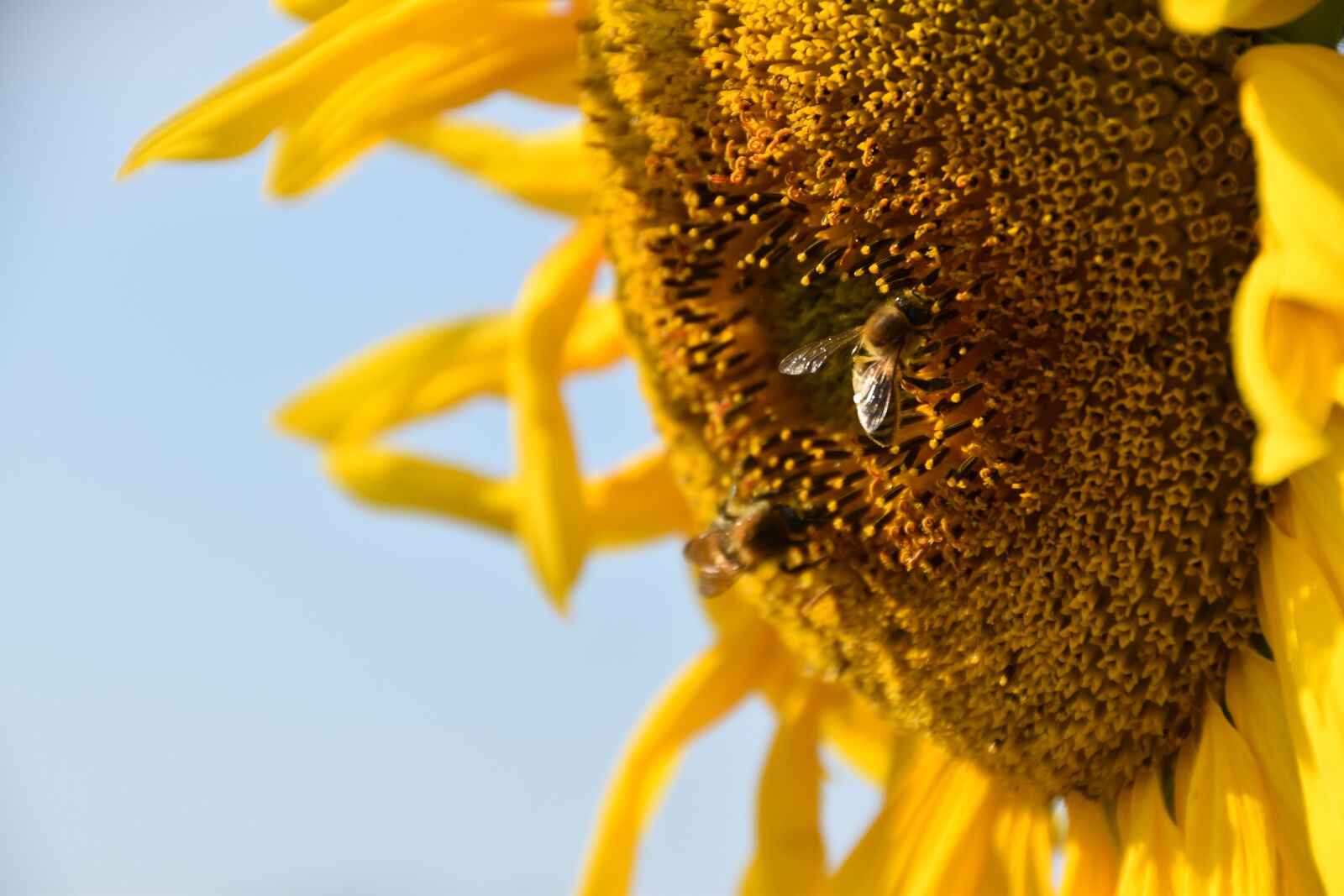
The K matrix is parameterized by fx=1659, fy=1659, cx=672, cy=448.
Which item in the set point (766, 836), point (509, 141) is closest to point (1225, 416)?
point (766, 836)

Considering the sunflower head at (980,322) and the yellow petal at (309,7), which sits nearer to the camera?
the sunflower head at (980,322)

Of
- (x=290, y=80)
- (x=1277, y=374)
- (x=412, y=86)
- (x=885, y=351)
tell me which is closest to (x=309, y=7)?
(x=290, y=80)

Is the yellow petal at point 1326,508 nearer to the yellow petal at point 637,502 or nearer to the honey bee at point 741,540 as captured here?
the honey bee at point 741,540

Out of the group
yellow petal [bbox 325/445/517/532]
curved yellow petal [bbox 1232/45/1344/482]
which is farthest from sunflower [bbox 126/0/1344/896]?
yellow petal [bbox 325/445/517/532]

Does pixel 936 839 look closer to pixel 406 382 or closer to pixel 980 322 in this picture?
pixel 980 322

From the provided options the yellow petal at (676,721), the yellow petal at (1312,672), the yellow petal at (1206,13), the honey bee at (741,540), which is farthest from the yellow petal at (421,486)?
the yellow petal at (1206,13)

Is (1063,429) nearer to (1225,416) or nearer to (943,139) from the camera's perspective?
(1225,416)

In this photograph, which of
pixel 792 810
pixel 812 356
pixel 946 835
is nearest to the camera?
pixel 812 356
